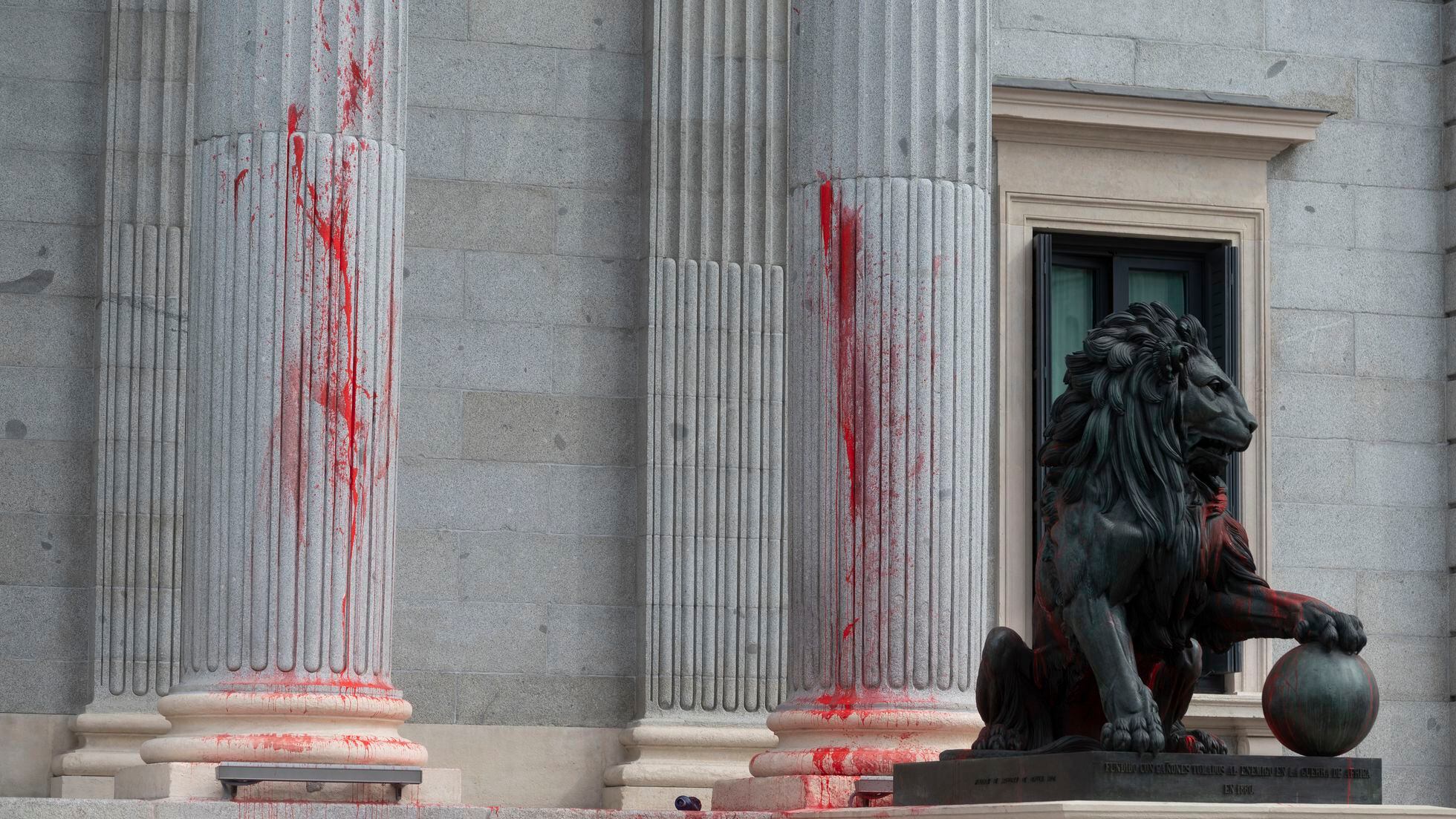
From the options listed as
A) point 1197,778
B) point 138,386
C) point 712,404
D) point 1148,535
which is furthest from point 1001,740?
point 138,386

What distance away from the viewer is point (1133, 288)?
20422mm

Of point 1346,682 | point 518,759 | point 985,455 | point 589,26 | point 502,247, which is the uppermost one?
point 589,26

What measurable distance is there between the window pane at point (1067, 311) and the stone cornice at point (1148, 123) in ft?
3.79

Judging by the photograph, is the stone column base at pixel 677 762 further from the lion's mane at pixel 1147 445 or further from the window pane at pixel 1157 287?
the lion's mane at pixel 1147 445

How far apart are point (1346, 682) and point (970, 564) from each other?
143 inches

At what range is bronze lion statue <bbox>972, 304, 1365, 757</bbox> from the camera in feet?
39.5

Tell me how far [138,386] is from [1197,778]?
9236 millimetres

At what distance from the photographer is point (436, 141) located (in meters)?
18.8

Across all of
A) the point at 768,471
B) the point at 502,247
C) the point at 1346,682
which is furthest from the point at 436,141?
the point at 1346,682

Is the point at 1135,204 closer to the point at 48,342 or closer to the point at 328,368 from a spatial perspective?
the point at 328,368

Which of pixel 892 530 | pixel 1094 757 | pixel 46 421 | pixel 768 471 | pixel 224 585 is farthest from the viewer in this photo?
Answer: pixel 768 471

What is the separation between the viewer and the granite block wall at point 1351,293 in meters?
20.4

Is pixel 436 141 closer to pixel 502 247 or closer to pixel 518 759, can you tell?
pixel 502 247

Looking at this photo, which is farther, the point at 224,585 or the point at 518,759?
the point at 518,759
